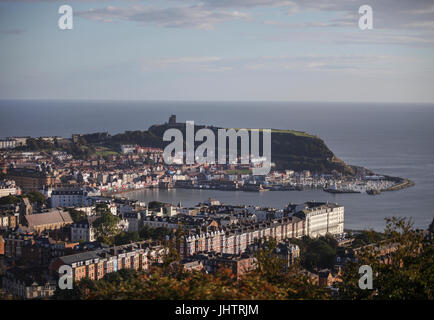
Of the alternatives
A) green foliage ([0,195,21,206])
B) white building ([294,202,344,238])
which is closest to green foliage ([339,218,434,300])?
white building ([294,202,344,238])

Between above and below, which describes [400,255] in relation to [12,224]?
above

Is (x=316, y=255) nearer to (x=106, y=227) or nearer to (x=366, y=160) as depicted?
(x=106, y=227)

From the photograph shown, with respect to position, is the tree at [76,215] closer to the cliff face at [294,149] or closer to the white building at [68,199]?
the white building at [68,199]

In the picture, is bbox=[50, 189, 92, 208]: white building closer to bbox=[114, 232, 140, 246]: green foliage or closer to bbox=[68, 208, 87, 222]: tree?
bbox=[68, 208, 87, 222]: tree

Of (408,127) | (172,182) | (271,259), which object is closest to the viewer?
(271,259)

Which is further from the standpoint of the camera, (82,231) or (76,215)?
(76,215)

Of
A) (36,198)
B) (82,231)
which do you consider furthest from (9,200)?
(82,231)
